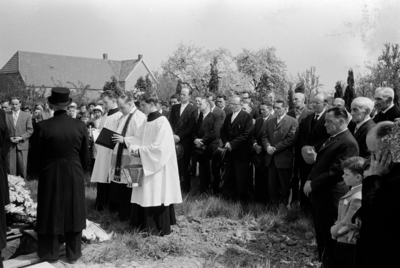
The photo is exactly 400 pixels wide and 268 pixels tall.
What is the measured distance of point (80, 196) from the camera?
5.28m

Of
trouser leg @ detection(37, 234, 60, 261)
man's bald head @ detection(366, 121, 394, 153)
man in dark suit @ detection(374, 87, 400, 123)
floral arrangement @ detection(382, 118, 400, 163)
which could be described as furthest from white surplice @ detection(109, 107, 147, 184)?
floral arrangement @ detection(382, 118, 400, 163)

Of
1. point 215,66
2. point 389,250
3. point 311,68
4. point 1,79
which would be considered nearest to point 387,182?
point 389,250

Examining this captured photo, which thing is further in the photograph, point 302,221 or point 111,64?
point 111,64

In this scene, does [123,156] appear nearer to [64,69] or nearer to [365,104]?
[365,104]

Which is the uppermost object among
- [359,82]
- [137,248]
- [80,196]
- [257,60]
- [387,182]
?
[257,60]

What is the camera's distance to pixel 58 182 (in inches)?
201

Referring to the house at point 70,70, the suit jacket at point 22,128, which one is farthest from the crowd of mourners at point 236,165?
the house at point 70,70

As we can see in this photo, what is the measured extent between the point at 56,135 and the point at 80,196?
2.77 feet

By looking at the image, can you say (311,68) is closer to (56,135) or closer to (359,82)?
(359,82)

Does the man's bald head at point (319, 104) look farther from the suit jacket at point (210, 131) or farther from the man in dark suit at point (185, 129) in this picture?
the man in dark suit at point (185, 129)

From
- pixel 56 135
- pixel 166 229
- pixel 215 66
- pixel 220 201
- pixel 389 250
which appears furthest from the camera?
pixel 215 66

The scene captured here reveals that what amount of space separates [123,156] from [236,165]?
269cm

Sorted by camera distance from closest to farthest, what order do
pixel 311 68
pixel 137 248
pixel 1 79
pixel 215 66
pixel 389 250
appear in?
pixel 389 250 < pixel 137 248 < pixel 311 68 < pixel 215 66 < pixel 1 79

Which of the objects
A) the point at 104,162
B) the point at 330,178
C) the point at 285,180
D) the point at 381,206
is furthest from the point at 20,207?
the point at 381,206
